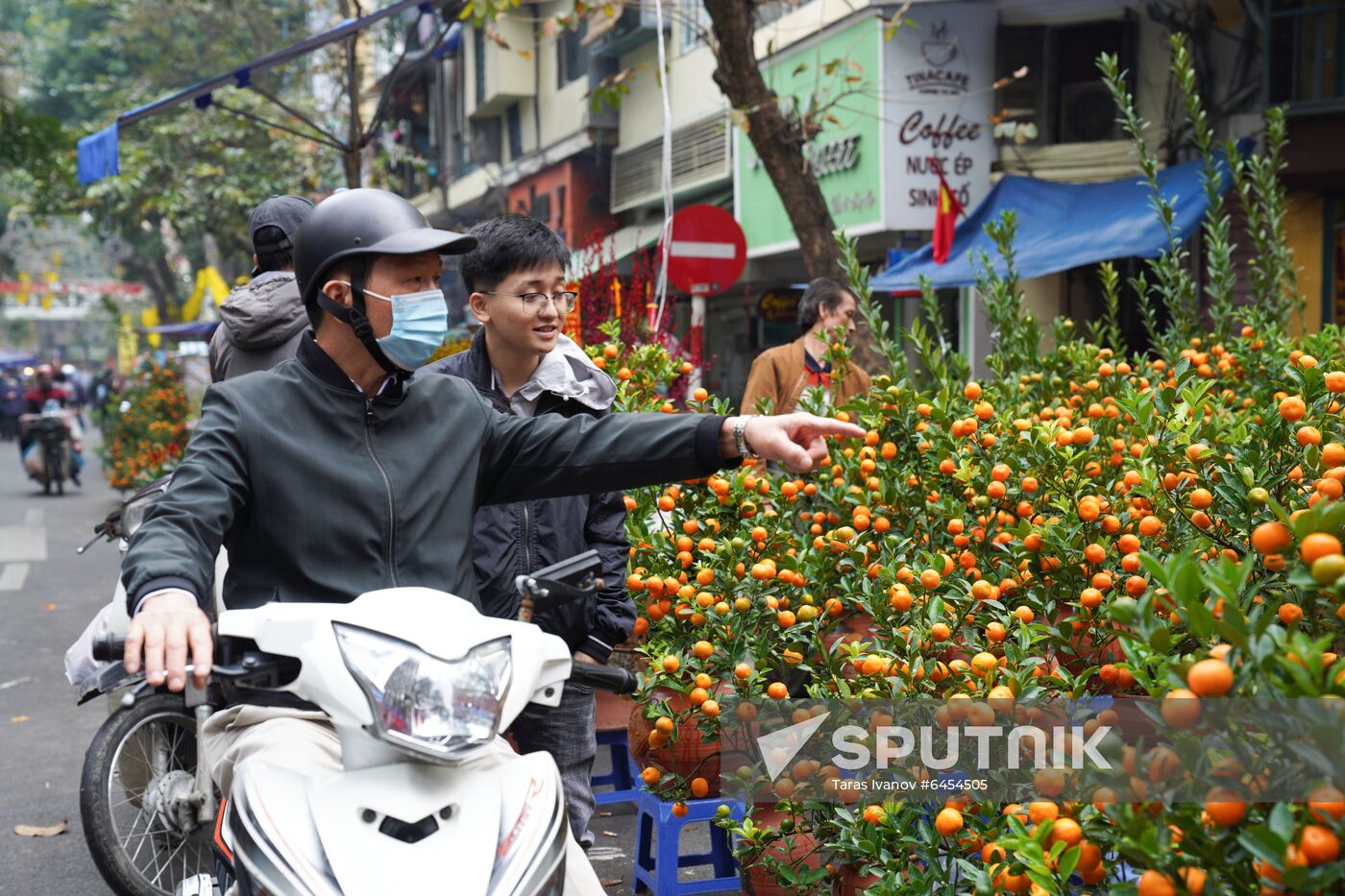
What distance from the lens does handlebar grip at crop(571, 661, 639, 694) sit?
85.0 inches

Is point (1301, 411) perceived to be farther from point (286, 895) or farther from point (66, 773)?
point (66, 773)

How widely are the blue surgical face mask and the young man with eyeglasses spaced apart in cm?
91

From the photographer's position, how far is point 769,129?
8023 mm

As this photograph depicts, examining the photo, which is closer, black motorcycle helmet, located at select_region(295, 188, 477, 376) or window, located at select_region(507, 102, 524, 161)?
black motorcycle helmet, located at select_region(295, 188, 477, 376)

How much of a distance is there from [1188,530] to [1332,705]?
5.27ft

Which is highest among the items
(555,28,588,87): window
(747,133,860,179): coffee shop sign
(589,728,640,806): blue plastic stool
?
(555,28,588,87): window

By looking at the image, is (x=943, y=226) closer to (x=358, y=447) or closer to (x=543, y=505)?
(x=543, y=505)

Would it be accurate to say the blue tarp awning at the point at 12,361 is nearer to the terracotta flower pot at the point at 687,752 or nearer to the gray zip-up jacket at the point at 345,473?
the terracotta flower pot at the point at 687,752

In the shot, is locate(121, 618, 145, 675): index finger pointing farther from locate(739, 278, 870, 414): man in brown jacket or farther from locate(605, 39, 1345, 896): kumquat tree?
locate(739, 278, 870, 414): man in brown jacket

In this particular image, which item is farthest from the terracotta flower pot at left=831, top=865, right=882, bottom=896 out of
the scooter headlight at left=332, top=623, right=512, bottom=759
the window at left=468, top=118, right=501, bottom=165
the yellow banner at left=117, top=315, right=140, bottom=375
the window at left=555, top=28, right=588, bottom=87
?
the yellow banner at left=117, top=315, right=140, bottom=375

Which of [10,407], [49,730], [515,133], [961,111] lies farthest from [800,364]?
[10,407]

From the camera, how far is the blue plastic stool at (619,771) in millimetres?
4758

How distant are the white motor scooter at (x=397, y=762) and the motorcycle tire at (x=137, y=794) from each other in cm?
225

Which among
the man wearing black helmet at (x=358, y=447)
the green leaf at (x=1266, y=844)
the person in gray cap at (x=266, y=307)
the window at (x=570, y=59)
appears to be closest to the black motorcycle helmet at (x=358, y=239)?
the man wearing black helmet at (x=358, y=447)
